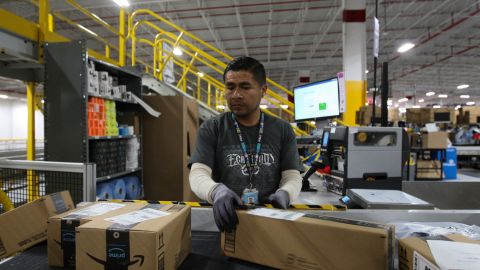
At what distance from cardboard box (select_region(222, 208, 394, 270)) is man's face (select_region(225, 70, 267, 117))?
0.56 metres

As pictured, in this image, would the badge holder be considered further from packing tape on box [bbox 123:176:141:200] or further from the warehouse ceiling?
the warehouse ceiling

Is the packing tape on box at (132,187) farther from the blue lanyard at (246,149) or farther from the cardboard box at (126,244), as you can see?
the cardboard box at (126,244)

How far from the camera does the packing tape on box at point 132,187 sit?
398 cm

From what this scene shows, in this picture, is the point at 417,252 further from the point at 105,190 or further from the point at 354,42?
the point at 354,42

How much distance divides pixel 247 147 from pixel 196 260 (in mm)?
632

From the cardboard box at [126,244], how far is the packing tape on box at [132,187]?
10.4ft

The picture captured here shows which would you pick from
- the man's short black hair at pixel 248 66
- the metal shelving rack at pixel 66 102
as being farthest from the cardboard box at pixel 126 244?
the metal shelving rack at pixel 66 102

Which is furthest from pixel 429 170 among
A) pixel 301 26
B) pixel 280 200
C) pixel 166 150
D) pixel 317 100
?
pixel 301 26

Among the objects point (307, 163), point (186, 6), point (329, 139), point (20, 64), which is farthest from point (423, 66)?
point (20, 64)

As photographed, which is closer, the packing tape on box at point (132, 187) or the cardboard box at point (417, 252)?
the cardboard box at point (417, 252)

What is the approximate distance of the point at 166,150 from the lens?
448 cm

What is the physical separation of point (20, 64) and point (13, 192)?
165 cm

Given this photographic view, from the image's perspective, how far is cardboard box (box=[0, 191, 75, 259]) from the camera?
45.9 inches

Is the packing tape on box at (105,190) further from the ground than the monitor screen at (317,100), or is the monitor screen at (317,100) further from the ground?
the monitor screen at (317,100)
